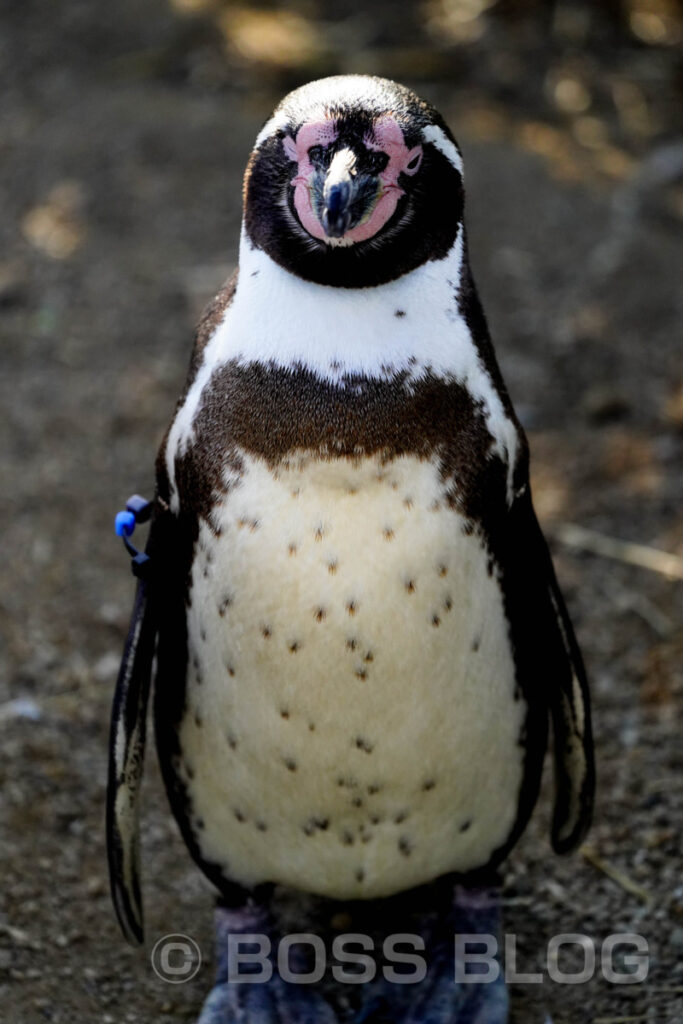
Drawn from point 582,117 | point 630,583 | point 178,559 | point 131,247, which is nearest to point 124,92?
point 131,247

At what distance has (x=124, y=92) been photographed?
6.21m

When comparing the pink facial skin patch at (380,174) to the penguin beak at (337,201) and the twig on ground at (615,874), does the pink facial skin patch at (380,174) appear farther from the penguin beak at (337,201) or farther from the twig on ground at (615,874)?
the twig on ground at (615,874)

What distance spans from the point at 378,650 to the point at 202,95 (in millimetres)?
4635

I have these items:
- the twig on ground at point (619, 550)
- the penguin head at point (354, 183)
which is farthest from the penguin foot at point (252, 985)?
the twig on ground at point (619, 550)

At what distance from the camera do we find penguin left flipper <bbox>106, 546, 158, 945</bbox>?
241 centimetres

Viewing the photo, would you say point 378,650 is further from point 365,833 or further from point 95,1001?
point 95,1001

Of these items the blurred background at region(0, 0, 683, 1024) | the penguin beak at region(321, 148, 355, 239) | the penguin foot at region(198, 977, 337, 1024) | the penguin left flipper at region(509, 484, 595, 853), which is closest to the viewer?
the penguin beak at region(321, 148, 355, 239)

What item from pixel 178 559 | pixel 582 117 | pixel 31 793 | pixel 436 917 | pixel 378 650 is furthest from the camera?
pixel 582 117

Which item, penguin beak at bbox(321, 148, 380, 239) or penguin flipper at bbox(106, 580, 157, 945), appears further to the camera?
penguin flipper at bbox(106, 580, 157, 945)

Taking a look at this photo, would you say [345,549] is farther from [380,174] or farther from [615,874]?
[615,874]

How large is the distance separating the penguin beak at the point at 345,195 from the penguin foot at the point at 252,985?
1420 mm

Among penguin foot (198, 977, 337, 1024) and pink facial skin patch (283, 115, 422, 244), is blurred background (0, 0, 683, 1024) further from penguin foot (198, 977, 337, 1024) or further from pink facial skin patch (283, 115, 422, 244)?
pink facial skin patch (283, 115, 422, 244)

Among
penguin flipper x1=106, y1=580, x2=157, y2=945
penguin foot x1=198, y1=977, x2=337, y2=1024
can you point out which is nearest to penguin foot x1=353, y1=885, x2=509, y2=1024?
penguin foot x1=198, y1=977, x2=337, y2=1024

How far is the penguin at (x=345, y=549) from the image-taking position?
203 centimetres
